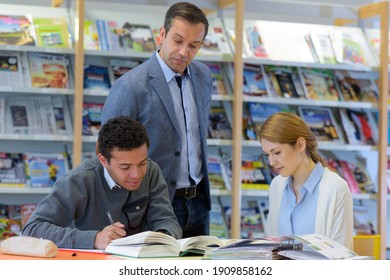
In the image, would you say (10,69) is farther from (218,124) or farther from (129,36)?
(218,124)

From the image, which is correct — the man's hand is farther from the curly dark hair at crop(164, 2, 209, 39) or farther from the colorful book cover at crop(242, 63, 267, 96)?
the colorful book cover at crop(242, 63, 267, 96)

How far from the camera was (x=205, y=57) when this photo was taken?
5453 mm

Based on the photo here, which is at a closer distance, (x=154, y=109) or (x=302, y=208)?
(x=302, y=208)

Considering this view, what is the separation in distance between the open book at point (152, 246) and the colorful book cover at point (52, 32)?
113 inches

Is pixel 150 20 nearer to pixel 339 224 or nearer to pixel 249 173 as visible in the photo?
pixel 249 173

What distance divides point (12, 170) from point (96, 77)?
84cm

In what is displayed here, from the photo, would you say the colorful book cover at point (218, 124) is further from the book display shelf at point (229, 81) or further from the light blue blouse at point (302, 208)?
the light blue blouse at point (302, 208)

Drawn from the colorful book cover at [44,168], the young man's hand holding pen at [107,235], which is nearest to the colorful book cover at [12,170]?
the colorful book cover at [44,168]

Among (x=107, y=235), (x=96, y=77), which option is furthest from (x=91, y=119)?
(x=107, y=235)

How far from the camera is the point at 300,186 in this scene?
10.3 ft

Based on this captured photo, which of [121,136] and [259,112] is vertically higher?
[259,112]

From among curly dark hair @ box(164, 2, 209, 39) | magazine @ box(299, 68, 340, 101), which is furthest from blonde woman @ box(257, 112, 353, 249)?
magazine @ box(299, 68, 340, 101)
